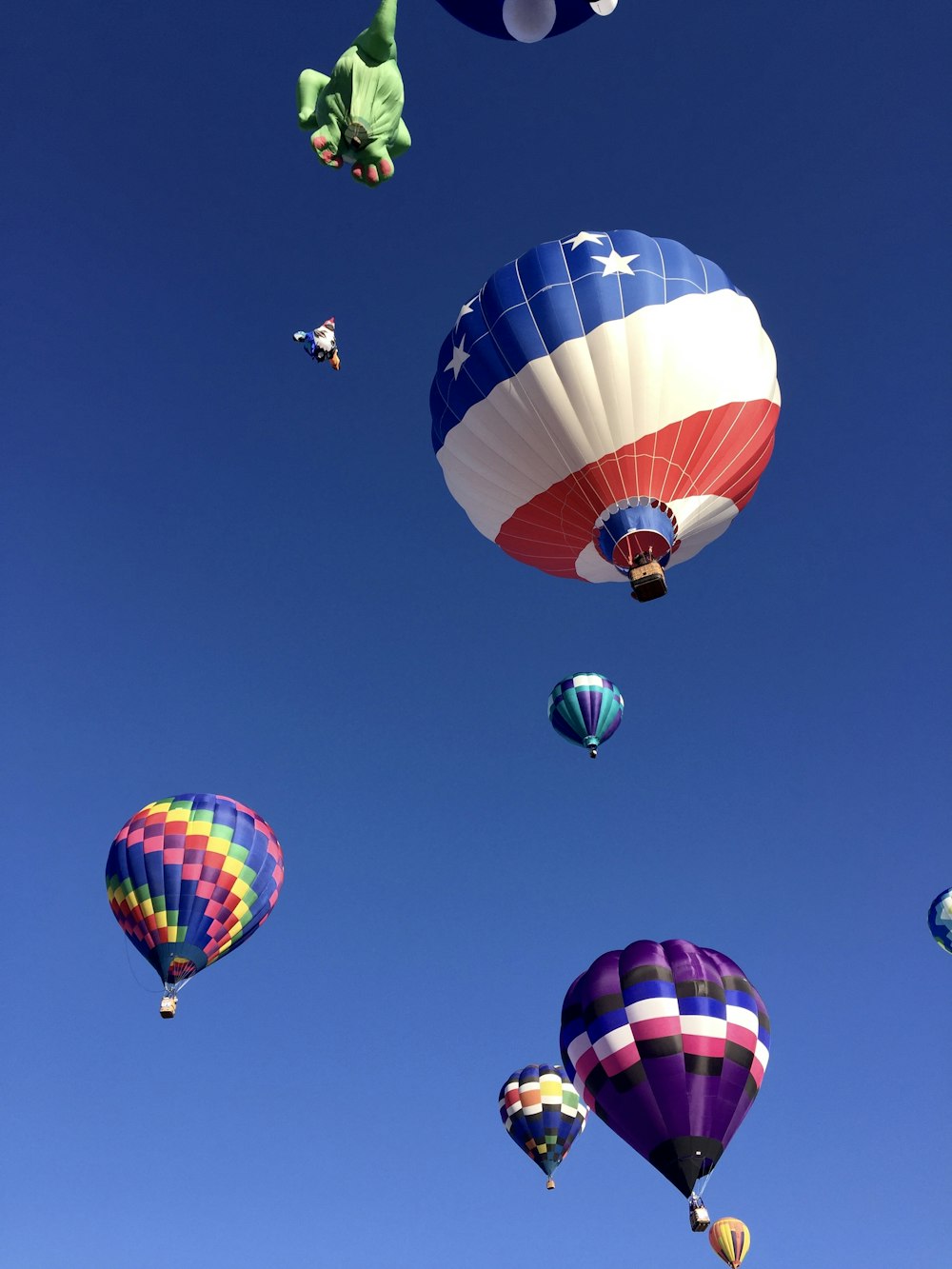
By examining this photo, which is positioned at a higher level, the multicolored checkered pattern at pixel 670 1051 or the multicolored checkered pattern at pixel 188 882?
the multicolored checkered pattern at pixel 188 882

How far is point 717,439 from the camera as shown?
12.9 m

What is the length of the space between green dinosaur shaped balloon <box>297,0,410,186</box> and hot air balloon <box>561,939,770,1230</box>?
33.8 ft

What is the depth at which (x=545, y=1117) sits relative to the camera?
22484mm

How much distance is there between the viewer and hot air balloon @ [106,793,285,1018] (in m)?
17.1

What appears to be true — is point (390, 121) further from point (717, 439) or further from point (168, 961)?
point (168, 961)

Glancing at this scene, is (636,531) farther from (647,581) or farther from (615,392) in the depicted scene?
(615,392)

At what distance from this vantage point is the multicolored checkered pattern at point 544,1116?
22391mm

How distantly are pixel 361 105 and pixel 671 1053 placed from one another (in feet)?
36.1

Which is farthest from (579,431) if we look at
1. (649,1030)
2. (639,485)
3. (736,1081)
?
(736,1081)

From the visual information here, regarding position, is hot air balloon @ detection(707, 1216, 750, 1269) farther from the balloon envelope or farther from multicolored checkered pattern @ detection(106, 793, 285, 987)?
the balloon envelope

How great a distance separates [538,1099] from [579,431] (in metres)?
16.7

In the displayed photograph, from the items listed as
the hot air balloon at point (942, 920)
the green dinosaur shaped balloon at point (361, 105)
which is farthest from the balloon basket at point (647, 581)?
the hot air balloon at point (942, 920)

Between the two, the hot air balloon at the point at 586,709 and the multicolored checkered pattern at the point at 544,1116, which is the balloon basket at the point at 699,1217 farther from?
the multicolored checkered pattern at the point at 544,1116

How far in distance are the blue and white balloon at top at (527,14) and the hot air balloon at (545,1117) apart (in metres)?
21.8
